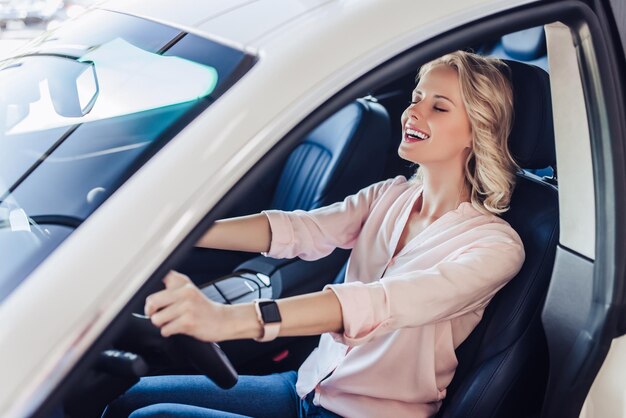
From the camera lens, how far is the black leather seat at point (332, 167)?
2644mm

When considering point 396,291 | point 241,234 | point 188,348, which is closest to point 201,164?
point 188,348

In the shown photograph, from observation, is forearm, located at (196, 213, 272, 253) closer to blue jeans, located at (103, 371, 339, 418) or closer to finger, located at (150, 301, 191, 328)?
blue jeans, located at (103, 371, 339, 418)

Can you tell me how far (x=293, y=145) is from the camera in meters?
0.99

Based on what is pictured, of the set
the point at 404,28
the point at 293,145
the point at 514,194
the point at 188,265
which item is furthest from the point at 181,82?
the point at 188,265

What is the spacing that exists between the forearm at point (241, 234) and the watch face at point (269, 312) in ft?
1.39

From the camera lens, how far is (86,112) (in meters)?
1.18

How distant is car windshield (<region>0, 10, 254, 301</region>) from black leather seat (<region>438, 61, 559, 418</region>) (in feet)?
2.61

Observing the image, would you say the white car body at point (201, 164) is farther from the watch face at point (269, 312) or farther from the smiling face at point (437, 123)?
the smiling face at point (437, 123)

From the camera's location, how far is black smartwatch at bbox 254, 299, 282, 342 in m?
1.11

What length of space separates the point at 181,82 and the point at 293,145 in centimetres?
23

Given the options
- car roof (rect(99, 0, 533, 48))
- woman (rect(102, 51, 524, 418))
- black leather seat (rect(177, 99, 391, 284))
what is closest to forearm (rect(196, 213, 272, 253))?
woman (rect(102, 51, 524, 418))

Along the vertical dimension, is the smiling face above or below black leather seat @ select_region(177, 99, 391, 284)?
above

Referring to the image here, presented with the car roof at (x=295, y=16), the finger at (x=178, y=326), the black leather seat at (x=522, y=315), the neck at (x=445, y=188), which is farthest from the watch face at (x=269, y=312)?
the neck at (x=445, y=188)

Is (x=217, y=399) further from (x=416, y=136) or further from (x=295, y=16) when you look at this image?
(x=295, y=16)
